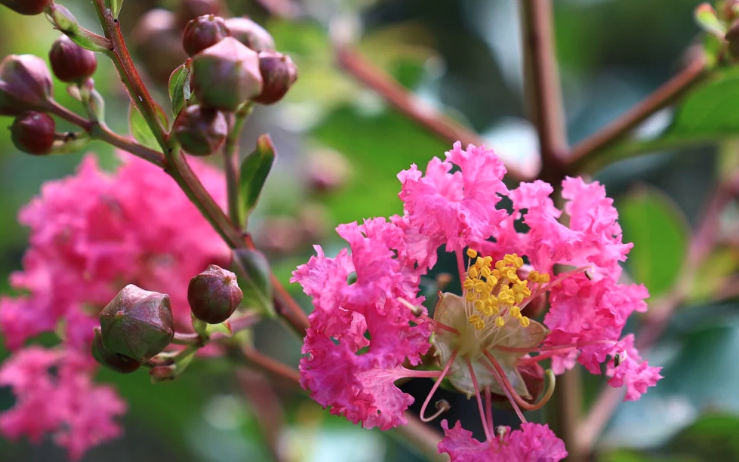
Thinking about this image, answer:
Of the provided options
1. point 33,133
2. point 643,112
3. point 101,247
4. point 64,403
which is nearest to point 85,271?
point 101,247

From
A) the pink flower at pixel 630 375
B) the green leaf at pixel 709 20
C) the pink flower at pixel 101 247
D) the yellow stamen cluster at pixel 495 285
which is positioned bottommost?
the pink flower at pixel 101 247

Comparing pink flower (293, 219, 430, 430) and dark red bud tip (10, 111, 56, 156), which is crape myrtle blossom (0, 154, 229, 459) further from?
pink flower (293, 219, 430, 430)

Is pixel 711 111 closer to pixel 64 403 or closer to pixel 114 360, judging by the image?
pixel 114 360

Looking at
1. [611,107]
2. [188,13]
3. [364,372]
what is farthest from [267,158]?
[611,107]

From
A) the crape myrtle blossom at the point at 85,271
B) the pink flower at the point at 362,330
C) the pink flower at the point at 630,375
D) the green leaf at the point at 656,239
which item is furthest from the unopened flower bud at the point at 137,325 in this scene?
the green leaf at the point at 656,239

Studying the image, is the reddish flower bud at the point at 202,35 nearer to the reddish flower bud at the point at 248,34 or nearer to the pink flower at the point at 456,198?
the reddish flower bud at the point at 248,34
